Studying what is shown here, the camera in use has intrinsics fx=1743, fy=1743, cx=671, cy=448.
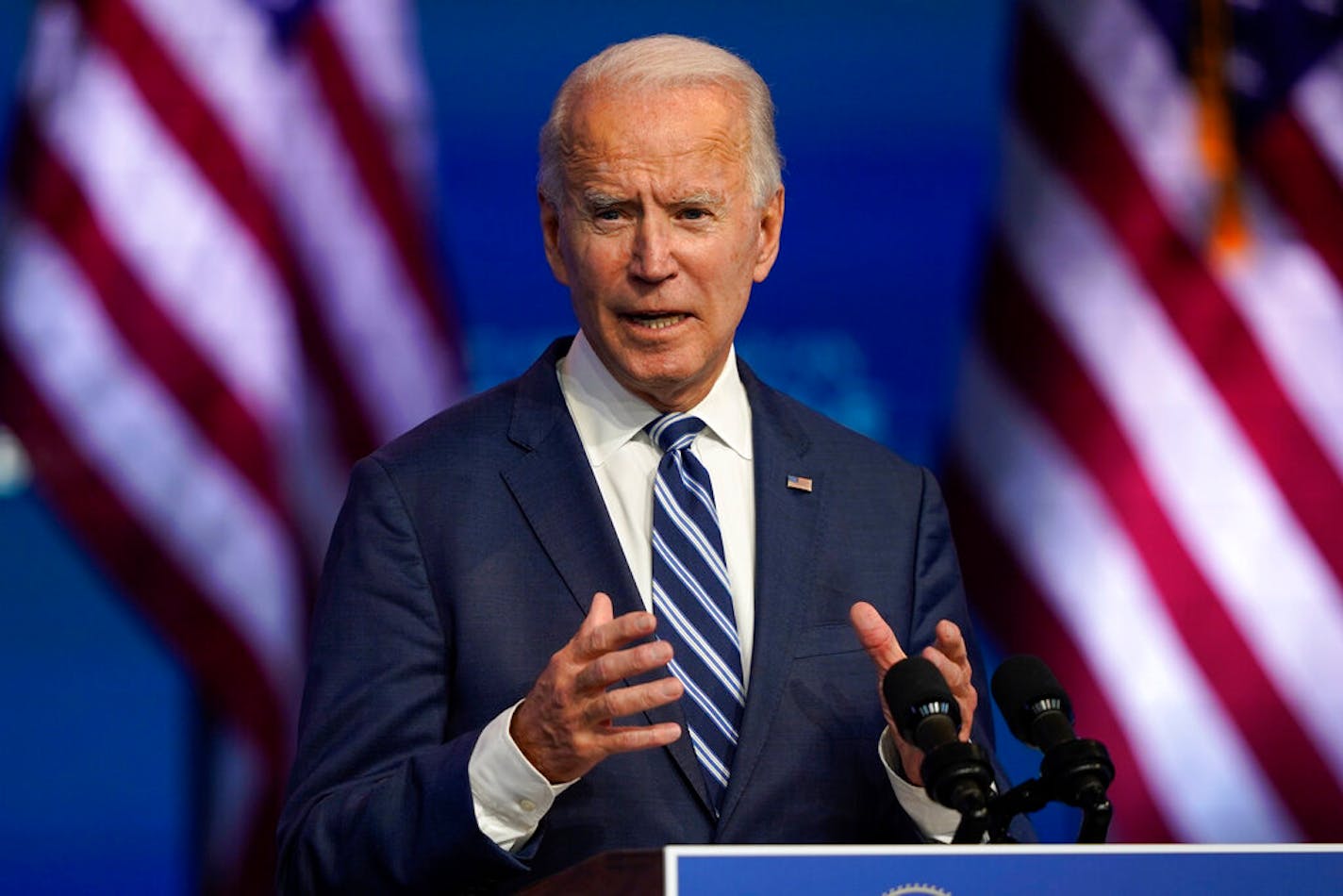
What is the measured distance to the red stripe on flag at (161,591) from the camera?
144 inches

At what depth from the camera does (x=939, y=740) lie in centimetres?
159

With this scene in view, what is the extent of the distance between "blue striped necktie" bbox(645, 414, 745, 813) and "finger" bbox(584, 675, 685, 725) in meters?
0.36

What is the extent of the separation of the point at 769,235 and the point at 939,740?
90cm

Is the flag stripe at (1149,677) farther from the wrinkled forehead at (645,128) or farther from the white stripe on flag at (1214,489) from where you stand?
the wrinkled forehead at (645,128)

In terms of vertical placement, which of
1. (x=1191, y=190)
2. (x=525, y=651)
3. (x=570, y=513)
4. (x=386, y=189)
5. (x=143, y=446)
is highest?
(x=386, y=189)

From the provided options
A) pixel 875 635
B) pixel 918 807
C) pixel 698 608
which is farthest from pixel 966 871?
pixel 698 608

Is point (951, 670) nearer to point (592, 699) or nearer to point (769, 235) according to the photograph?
point (592, 699)

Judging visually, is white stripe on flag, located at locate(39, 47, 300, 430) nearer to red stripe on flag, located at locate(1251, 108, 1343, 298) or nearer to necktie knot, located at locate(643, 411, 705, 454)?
necktie knot, located at locate(643, 411, 705, 454)

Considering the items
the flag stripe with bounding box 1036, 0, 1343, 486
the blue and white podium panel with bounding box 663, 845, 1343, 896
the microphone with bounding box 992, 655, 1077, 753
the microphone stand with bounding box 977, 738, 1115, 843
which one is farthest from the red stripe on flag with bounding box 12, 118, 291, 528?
the blue and white podium panel with bounding box 663, 845, 1343, 896

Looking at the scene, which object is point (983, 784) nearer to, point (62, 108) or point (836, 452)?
point (836, 452)

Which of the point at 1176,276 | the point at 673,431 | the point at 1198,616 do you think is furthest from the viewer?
the point at 1176,276

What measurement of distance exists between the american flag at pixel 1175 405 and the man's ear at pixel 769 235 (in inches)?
68.3

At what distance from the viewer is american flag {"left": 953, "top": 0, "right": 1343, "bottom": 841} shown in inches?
153

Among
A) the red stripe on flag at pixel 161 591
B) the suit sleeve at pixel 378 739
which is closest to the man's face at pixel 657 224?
the suit sleeve at pixel 378 739
